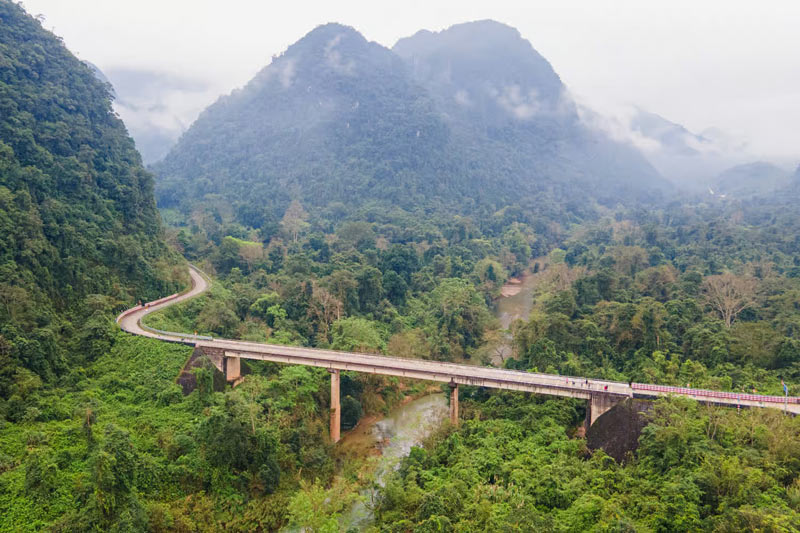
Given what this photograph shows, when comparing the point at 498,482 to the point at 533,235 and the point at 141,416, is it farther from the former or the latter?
the point at 533,235

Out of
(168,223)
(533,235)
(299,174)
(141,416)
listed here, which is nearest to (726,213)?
(533,235)

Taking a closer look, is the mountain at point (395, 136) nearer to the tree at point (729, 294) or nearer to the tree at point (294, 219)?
the tree at point (294, 219)

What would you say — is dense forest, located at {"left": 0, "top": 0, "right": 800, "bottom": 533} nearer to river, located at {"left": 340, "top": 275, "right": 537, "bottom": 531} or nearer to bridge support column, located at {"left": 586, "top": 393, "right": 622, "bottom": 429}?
river, located at {"left": 340, "top": 275, "right": 537, "bottom": 531}

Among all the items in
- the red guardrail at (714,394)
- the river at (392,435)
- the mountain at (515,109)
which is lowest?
the river at (392,435)

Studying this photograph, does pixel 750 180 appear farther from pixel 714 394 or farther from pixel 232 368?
pixel 232 368

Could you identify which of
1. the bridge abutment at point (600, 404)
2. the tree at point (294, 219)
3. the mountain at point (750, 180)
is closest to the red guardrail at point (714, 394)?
the bridge abutment at point (600, 404)

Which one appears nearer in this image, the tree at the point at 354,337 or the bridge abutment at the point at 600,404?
the bridge abutment at the point at 600,404

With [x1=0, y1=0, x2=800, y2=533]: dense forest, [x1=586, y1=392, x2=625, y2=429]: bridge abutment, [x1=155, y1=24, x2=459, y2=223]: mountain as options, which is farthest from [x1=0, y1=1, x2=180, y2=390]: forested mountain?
[x1=155, y1=24, x2=459, y2=223]: mountain

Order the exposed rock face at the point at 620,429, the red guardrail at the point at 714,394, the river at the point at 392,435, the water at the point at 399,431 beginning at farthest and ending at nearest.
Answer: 1. the red guardrail at the point at 714,394
2. the water at the point at 399,431
3. the exposed rock face at the point at 620,429
4. the river at the point at 392,435
